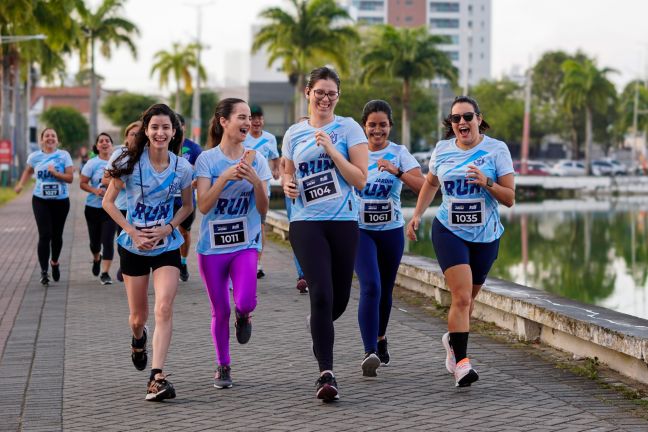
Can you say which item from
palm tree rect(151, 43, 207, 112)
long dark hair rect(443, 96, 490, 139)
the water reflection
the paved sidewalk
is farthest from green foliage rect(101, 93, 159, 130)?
long dark hair rect(443, 96, 490, 139)

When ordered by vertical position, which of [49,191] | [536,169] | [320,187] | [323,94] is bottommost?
[536,169]

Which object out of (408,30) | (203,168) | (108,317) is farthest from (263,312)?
(408,30)

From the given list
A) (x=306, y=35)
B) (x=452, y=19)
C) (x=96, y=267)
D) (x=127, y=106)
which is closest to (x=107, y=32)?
(x=306, y=35)

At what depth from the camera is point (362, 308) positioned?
853 centimetres

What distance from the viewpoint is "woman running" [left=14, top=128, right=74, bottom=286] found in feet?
47.2

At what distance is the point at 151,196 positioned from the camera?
781 cm

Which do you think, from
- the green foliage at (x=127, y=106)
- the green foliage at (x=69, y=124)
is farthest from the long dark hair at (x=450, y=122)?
the green foliage at (x=127, y=106)

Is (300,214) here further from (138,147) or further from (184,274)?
(184,274)

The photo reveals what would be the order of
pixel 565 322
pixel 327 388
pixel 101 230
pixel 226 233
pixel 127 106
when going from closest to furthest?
pixel 327 388, pixel 226 233, pixel 565 322, pixel 101 230, pixel 127 106

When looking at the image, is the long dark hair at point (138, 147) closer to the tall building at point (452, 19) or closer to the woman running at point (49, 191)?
the woman running at point (49, 191)

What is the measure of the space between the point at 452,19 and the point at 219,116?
186157 millimetres

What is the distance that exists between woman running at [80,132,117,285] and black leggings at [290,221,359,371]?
23.4 feet

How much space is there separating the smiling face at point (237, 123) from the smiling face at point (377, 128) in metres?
1.12

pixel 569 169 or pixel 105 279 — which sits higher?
pixel 105 279
